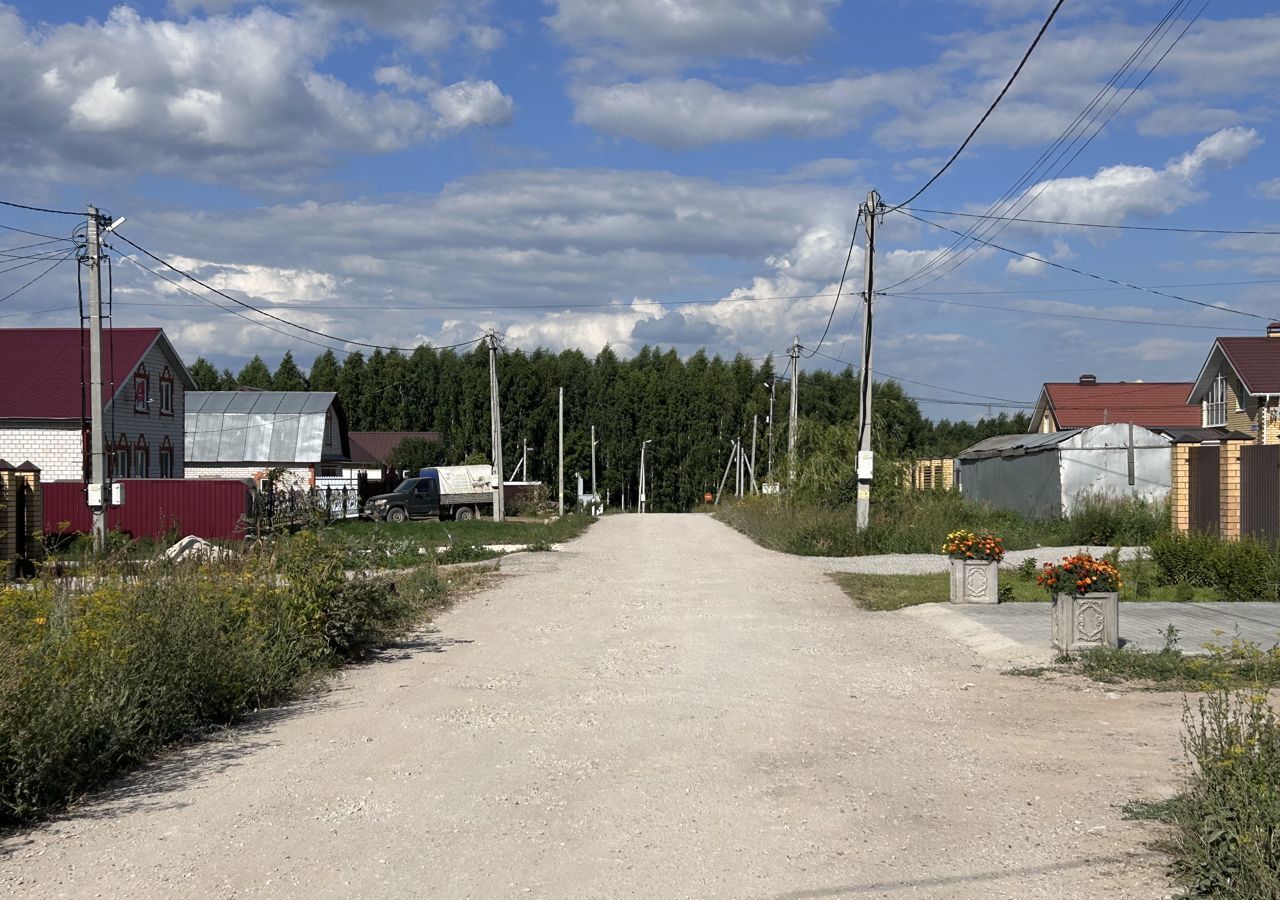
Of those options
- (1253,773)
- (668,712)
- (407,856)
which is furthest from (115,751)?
(1253,773)

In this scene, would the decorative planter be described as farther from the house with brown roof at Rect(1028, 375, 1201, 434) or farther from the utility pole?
the house with brown roof at Rect(1028, 375, 1201, 434)

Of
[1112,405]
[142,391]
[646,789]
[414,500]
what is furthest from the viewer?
[1112,405]

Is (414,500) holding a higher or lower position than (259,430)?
lower

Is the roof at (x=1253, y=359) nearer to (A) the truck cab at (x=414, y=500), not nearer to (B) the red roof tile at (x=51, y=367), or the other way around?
(A) the truck cab at (x=414, y=500)

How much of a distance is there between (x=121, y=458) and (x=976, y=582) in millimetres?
32918

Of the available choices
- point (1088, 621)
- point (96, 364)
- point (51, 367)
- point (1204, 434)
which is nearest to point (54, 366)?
point (51, 367)

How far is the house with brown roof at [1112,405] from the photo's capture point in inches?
2489

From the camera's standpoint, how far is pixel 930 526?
30312 mm

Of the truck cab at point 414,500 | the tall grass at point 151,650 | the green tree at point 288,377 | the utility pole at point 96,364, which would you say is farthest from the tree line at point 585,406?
the tall grass at point 151,650

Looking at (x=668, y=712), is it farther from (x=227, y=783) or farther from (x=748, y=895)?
(x=748, y=895)

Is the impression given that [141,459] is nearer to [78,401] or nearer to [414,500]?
[78,401]

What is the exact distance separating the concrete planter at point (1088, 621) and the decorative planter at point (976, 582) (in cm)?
474

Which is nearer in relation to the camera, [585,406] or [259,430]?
[259,430]

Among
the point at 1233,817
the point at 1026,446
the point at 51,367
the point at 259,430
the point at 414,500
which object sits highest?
the point at 51,367
